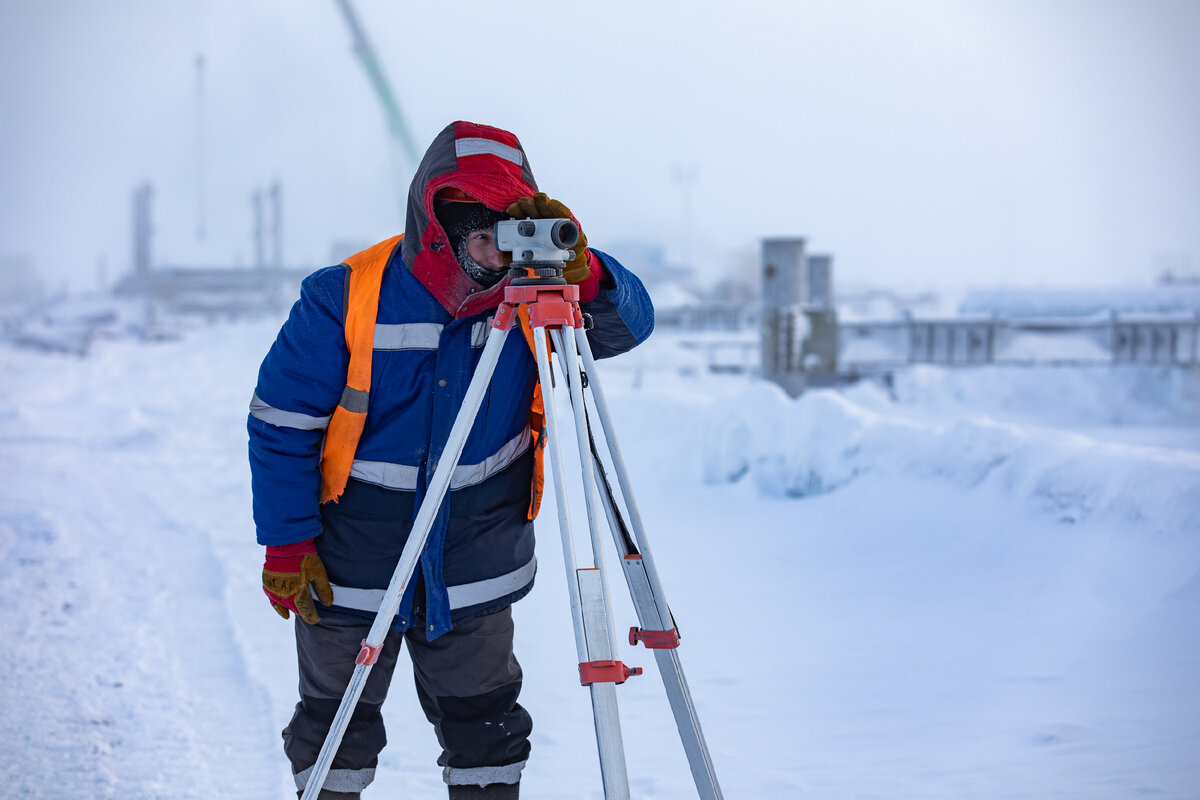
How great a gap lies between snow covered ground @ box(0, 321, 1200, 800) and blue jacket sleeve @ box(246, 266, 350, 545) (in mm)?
1275

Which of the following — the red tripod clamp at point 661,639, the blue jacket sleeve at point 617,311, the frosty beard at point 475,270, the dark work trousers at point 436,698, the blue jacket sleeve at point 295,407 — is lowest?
the dark work trousers at point 436,698

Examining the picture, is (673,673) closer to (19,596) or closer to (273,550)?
(273,550)

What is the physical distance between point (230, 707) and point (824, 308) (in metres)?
8.27

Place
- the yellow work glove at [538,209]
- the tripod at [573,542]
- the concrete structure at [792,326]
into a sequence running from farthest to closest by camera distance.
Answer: the concrete structure at [792,326]
the yellow work glove at [538,209]
the tripod at [573,542]

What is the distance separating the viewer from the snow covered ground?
295 cm

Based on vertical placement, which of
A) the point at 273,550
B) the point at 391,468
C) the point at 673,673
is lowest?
the point at 673,673

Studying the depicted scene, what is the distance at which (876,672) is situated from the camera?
12.1ft

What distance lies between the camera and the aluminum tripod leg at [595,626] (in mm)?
1564

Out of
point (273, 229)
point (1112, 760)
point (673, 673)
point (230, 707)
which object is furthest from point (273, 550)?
point (273, 229)

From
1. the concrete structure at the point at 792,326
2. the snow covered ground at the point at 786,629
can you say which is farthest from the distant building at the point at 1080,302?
the snow covered ground at the point at 786,629

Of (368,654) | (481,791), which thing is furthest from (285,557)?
(481,791)

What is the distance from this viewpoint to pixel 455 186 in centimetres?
195

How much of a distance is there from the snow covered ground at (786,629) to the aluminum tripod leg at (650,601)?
1.07 metres

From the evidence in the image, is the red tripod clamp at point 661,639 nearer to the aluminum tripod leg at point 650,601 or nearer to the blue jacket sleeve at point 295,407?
the aluminum tripod leg at point 650,601
